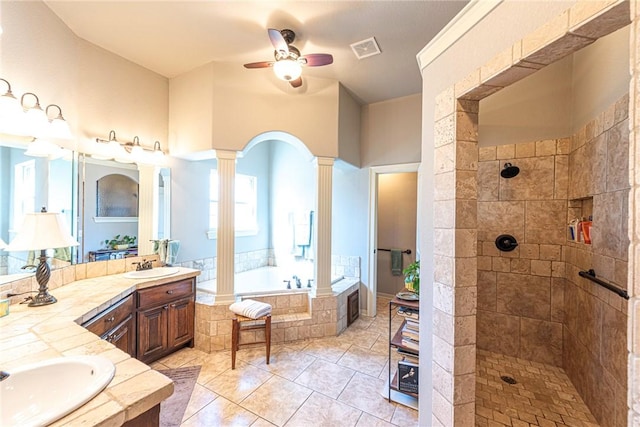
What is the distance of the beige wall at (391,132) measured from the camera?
3.60 metres

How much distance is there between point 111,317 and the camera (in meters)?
1.97

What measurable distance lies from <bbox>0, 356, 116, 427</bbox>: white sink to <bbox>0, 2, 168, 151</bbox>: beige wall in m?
2.06

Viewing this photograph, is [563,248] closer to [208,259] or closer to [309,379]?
[309,379]

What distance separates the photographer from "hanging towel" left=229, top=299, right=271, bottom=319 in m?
2.56

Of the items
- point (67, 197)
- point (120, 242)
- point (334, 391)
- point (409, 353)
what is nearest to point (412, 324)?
point (409, 353)

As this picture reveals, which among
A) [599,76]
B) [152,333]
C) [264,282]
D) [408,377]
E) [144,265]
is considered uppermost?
[599,76]

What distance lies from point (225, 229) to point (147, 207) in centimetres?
98

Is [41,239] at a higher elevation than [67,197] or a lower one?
lower

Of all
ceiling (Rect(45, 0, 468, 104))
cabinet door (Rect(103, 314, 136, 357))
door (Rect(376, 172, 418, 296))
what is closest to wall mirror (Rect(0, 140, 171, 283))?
cabinet door (Rect(103, 314, 136, 357))

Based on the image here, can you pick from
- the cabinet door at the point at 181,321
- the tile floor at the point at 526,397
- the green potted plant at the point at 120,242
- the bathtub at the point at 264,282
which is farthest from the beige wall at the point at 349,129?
the tile floor at the point at 526,397

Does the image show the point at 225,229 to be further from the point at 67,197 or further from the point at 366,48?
the point at 366,48

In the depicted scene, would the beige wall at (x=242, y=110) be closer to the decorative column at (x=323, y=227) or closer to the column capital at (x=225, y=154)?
the column capital at (x=225, y=154)

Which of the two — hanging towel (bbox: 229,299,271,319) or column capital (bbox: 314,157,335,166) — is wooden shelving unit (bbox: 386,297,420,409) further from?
column capital (bbox: 314,157,335,166)

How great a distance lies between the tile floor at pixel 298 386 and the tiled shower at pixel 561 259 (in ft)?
3.43
